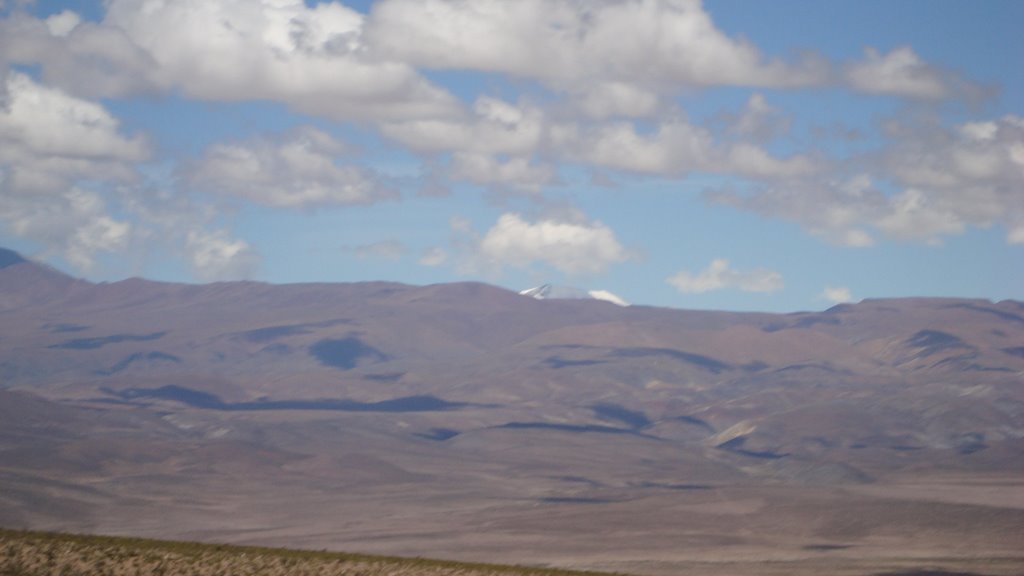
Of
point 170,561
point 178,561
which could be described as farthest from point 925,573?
point 170,561

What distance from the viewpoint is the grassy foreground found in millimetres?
39875

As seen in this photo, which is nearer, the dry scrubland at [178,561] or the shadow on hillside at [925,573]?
the dry scrubland at [178,561]

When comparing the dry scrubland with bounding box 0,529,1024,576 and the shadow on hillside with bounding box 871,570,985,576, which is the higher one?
the dry scrubland with bounding box 0,529,1024,576

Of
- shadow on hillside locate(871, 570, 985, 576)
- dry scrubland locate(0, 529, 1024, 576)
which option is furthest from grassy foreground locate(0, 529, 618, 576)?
shadow on hillside locate(871, 570, 985, 576)

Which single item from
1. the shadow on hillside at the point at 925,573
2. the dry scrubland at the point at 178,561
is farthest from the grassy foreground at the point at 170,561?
the shadow on hillside at the point at 925,573

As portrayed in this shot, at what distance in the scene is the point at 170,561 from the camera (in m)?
41.1

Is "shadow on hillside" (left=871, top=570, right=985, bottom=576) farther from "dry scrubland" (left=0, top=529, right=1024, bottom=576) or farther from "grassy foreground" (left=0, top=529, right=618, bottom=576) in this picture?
"grassy foreground" (left=0, top=529, right=618, bottom=576)

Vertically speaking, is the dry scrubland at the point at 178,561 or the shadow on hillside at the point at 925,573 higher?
the dry scrubland at the point at 178,561

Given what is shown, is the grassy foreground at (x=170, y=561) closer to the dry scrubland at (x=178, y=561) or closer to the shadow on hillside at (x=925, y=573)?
the dry scrubland at (x=178, y=561)

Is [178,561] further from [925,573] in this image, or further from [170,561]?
[925,573]

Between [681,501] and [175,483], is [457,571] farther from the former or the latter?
[175,483]

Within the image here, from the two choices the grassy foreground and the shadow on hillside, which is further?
the shadow on hillside

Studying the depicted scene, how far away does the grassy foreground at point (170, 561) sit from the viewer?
39875 mm

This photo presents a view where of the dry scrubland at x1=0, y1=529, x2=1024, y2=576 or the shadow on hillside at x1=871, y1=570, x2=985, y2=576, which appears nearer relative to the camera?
the dry scrubland at x1=0, y1=529, x2=1024, y2=576
